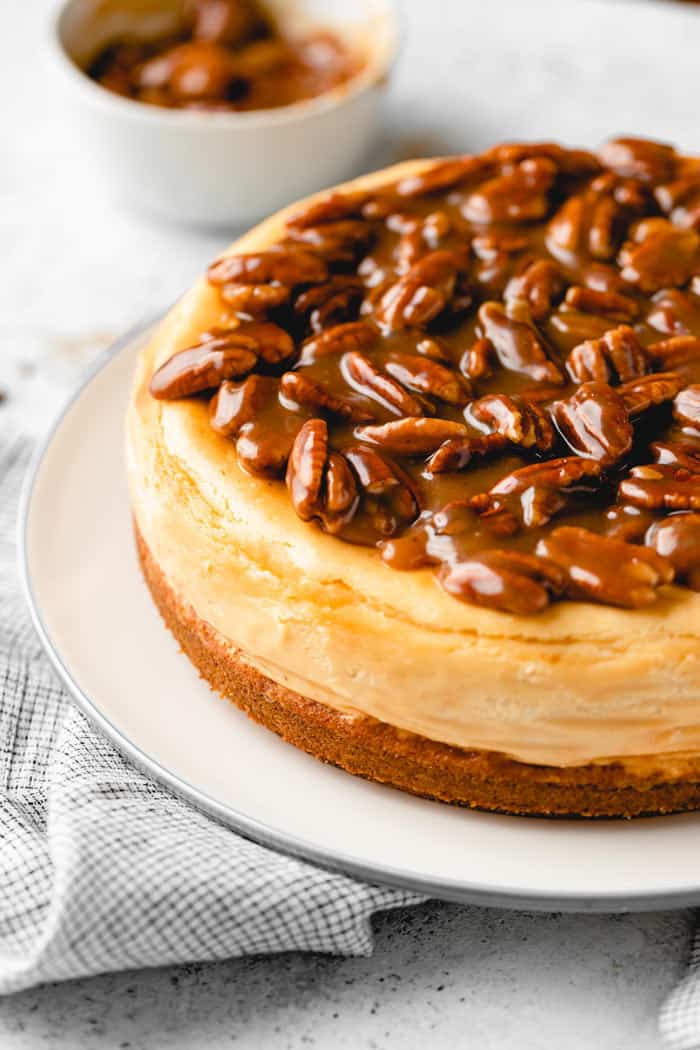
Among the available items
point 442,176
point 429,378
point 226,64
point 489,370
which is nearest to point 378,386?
point 429,378

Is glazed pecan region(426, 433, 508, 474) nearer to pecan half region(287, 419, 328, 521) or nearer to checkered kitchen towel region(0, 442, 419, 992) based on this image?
pecan half region(287, 419, 328, 521)

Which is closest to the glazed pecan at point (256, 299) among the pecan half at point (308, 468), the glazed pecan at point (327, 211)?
the glazed pecan at point (327, 211)

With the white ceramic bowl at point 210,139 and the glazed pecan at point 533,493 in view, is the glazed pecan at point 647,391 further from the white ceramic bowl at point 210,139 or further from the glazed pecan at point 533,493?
the white ceramic bowl at point 210,139

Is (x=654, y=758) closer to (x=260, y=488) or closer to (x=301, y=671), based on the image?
(x=301, y=671)

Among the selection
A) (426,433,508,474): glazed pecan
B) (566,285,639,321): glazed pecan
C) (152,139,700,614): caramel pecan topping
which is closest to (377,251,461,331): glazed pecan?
(152,139,700,614): caramel pecan topping

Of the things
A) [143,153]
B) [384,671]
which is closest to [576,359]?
[384,671]

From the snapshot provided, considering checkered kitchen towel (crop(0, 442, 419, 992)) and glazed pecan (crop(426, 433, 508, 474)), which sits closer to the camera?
checkered kitchen towel (crop(0, 442, 419, 992))

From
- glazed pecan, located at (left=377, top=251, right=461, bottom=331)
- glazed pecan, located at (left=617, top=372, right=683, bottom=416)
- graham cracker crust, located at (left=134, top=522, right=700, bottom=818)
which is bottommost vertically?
graham cracker crust, located at (left=134, top=522, right=700, bottom=818)
